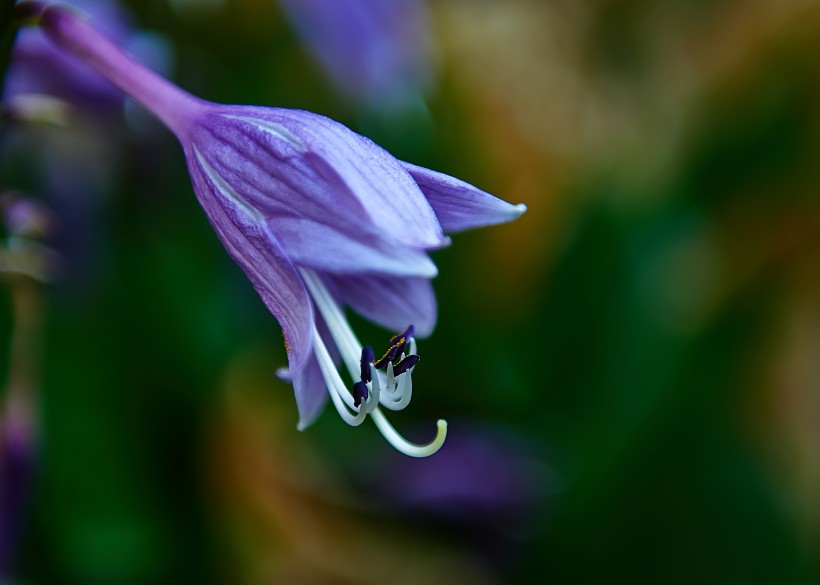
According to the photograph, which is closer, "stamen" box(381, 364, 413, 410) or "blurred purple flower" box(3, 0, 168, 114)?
"stamen" box(381, 364, 413, 410)

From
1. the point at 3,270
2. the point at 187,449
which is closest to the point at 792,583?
the point at 187,449

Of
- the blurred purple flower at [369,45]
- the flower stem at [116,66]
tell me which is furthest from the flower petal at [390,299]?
the blurred purple flower at [369,45]

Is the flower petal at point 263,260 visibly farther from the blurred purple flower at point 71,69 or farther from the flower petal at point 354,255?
the blurred purple flower at point 71,69

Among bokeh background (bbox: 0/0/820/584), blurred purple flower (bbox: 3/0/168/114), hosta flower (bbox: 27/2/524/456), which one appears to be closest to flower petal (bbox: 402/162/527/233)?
hosta flower (bbox: 27/2/524/456)

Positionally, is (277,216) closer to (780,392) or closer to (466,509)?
(466,509)

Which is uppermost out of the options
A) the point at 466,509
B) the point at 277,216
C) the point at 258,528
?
the point at 277,216

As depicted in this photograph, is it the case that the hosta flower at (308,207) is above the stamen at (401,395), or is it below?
above

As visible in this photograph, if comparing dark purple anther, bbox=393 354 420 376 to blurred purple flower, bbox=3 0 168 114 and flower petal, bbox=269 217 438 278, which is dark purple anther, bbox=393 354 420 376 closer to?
flower petal, bbox=269 217 438 278
